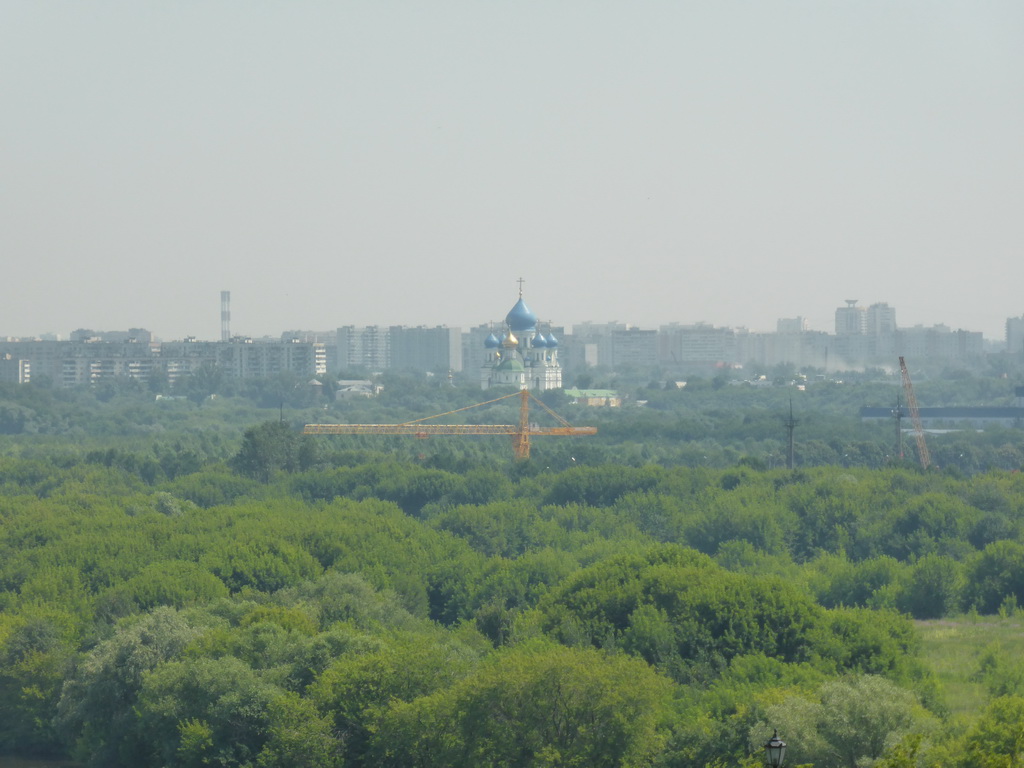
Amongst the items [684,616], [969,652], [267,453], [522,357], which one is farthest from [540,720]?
[522,357]

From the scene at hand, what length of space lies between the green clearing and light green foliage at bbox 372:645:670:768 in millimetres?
4846

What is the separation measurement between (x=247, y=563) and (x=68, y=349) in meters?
149

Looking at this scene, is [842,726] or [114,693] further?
[114,693]

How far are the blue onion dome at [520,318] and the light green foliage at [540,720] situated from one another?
130m

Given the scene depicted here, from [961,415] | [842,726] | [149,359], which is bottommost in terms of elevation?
[961,415]

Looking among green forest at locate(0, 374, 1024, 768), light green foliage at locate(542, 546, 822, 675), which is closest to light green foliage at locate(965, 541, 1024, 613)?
green forest at locate(0, 374, 1024, 768)

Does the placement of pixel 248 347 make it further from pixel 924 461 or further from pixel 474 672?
pixel 474 672

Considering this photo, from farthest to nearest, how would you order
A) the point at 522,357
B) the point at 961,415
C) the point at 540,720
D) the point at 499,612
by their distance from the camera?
1. the point at 522,357
2. the point at 961,415
3. the point at 499,612
4. the point at 540,720

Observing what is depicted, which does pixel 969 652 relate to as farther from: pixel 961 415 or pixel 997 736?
pixel 961 415

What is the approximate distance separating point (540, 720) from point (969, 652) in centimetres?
1241

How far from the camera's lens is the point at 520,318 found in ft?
520

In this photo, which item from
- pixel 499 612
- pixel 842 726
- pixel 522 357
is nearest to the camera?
pixel 842 726

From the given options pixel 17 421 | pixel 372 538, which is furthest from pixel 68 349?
pixel 372 538

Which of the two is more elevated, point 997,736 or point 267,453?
point 997,736
